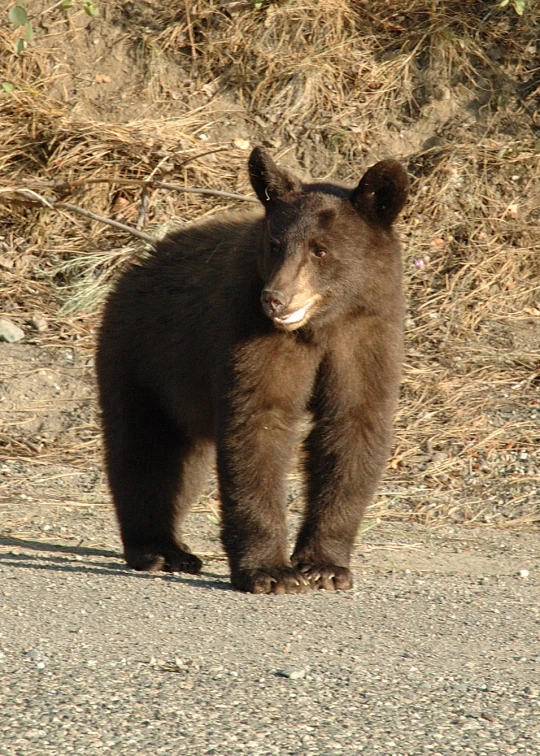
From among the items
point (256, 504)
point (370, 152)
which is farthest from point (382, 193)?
point (370, 152)

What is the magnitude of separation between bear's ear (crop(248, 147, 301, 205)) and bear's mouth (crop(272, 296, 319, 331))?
57 cm

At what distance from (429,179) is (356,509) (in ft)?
19.7

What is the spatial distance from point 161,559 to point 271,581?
89 cm

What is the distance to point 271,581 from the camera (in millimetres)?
5613

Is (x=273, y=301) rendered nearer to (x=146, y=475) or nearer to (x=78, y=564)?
(x=146, y=475)

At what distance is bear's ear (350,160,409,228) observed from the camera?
5.77m

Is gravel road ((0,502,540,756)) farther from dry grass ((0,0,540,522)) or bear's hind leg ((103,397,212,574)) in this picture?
dry grass ((0,0,540,522))

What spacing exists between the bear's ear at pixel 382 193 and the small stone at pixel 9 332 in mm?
4857

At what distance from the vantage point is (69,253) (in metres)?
→ 10.9

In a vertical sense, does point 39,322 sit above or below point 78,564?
below

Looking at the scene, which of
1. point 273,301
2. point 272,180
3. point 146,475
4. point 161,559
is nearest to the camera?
point 273,301

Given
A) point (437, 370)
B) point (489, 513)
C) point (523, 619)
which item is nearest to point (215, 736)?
point (523, 619)

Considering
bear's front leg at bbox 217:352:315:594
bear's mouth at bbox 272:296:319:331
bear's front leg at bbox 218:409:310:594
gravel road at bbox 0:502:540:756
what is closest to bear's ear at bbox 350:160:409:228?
bear's mouth at bbox 272:296:319:331

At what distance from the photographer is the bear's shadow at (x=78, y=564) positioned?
6043 mm
